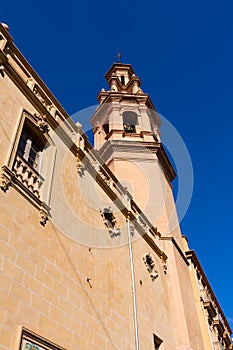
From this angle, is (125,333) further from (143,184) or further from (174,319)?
(143,184)

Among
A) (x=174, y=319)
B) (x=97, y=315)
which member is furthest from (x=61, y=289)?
(x=174, y=319)

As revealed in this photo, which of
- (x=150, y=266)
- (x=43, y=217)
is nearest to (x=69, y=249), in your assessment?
(x=43, y=217)

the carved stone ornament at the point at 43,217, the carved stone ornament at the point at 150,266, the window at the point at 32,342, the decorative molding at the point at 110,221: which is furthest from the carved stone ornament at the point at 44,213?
the carved stone ornament at the point at 150,266

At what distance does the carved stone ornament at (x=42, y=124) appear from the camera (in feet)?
31.2

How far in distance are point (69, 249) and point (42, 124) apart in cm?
362

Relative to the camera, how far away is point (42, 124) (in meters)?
9.60

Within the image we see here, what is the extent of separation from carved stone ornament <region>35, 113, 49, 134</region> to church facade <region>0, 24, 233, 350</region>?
31 mm

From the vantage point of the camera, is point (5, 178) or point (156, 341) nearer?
point (5, 178)

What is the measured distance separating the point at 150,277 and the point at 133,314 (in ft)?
9.90

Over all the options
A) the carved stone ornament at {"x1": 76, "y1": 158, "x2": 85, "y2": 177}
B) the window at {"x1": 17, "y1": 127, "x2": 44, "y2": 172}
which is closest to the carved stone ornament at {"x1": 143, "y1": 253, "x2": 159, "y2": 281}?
the carved stone ornament at {"x1": 76, "y1": 158, "x2": 85, "y2": 177}

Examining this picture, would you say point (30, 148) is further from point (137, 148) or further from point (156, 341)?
point (137, 148)

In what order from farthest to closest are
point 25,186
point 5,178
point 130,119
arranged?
point 130,119
point 25,186
point 5,178

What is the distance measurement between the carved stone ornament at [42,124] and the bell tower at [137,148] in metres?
9.58

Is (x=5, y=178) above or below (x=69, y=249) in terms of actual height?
above
